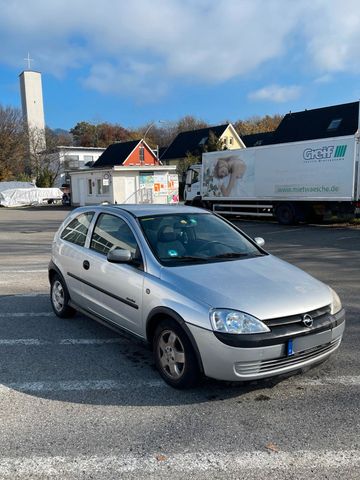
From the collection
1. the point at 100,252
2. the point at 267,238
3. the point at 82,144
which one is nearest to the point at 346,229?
the point at 267,238

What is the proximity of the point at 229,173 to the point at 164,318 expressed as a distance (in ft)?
61.9

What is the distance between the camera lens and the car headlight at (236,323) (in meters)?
3.47

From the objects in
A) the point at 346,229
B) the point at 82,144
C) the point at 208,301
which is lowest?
the point at 346,229

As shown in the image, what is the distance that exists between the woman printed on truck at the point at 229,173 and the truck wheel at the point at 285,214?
2683mm

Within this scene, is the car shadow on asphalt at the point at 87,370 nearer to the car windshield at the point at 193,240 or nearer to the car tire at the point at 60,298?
the car tire at the point at 60,298

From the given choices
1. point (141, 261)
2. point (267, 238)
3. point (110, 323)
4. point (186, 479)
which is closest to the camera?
point (186, 479)

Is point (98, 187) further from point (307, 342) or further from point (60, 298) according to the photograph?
point (307, 342)

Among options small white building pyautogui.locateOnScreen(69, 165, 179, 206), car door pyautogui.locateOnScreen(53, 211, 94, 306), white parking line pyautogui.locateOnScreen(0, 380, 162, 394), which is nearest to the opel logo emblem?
white parking line pyautogui.locateOnScreen(0, 380, 162, 394)

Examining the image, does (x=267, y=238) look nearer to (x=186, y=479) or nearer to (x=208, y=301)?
(x=208, y=301)

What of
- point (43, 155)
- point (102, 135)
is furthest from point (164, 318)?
point (102, 135)

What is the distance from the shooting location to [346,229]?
17078 mm

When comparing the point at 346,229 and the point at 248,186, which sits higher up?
the point at 248,186

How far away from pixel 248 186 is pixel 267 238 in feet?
21.4

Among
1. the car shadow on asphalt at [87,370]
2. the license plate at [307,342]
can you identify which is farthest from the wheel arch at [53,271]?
the license plate at [307,342]
